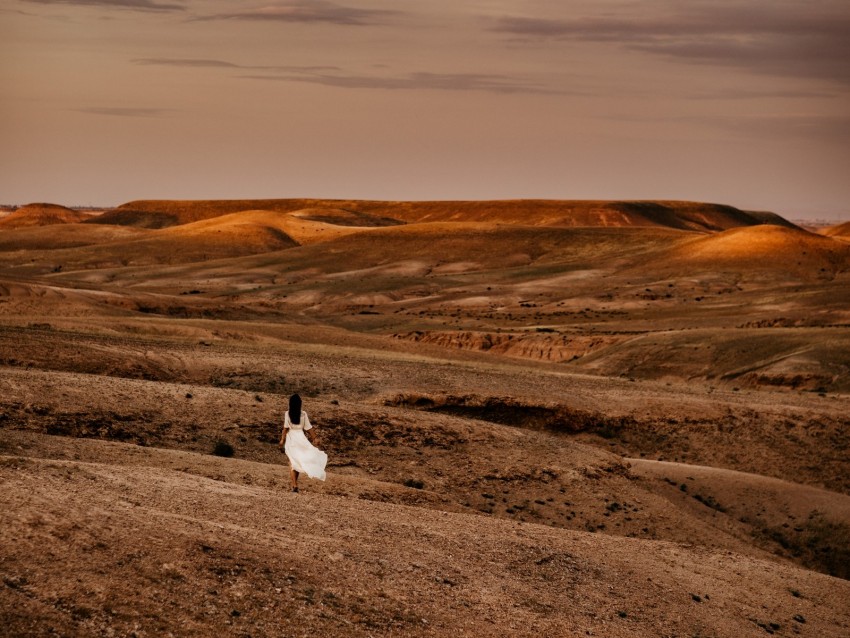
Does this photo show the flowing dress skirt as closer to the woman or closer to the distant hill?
the woman

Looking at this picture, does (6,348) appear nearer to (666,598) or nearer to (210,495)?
(210,495)

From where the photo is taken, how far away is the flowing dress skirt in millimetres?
17031

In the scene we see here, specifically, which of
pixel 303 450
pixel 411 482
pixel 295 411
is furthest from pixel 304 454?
pixel 411 482

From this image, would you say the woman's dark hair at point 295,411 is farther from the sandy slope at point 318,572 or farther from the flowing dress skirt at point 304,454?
the sandy slope at point 318,572

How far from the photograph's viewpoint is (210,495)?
16.2 m

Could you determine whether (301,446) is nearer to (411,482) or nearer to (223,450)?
(223,450)

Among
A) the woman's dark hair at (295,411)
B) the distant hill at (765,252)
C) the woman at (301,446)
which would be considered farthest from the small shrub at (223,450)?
the distant hill at (765,252)

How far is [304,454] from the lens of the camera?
56.2ft

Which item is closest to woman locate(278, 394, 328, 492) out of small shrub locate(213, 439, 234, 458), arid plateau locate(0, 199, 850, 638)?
arid plateau locate(0, 199, 850, 638)

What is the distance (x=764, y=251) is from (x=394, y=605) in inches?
4137

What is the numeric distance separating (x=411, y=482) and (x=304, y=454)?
23.7ft

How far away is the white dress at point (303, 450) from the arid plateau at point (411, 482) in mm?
548

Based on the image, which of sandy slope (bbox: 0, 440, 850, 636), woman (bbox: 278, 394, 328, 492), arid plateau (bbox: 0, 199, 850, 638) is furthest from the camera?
woman (bbox: 278, 394, 328, 492)

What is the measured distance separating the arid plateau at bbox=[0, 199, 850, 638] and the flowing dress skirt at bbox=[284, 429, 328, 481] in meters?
0.54
